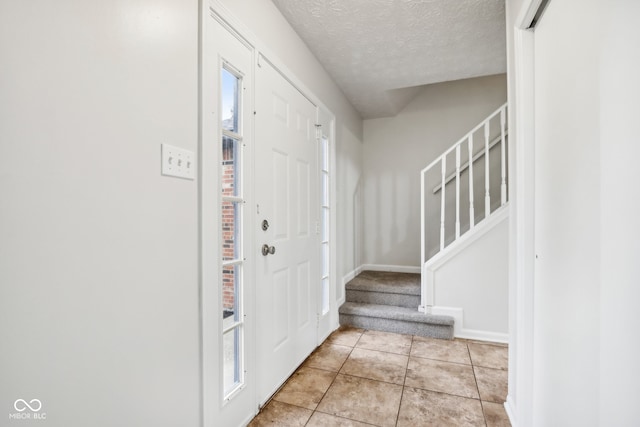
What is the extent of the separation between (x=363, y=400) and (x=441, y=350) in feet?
3.17

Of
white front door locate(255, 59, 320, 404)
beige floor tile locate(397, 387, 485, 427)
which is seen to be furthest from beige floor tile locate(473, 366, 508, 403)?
white front door locate(255, 59, 320, 404)

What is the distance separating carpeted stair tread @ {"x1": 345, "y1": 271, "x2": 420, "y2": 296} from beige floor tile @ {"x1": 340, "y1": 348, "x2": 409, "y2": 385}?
0.77m

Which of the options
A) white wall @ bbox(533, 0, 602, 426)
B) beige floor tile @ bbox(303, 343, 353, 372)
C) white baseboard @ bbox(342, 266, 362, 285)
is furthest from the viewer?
white baseboard @ bbox(342, 266, 362, 285)

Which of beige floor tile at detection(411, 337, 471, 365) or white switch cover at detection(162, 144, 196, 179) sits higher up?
white switch cover at detection(162, 144, 196, 179)

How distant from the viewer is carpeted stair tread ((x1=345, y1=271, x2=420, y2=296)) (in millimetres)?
3000

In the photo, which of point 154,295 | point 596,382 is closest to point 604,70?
point 596,382

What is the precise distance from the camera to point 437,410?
1649 millimetres

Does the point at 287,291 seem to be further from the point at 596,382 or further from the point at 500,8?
the point at 500,8

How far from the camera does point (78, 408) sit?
31.2 inches

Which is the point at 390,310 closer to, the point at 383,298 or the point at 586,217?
the point at 383,298

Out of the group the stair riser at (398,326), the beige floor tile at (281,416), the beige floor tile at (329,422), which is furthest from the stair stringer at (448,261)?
the beige floor tile at (281,416)

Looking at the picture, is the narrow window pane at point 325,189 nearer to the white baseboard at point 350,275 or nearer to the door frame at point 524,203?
the white baseboard at point 350,275

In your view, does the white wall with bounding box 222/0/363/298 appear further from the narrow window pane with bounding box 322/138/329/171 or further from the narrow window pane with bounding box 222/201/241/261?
the narrow window pane with bounding box 222/201/241/261

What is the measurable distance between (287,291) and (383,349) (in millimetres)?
1034
